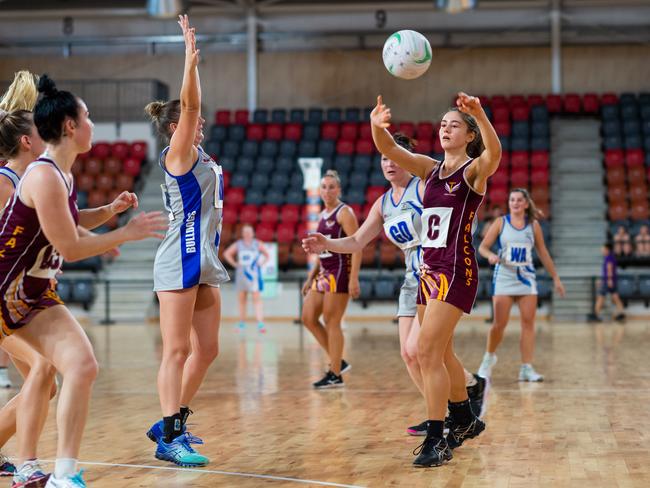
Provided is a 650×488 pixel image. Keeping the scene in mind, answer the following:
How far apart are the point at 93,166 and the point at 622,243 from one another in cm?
1273

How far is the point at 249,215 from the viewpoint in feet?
67.5

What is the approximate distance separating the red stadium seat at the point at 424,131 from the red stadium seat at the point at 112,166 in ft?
24.7

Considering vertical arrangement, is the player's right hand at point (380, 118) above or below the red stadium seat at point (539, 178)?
below

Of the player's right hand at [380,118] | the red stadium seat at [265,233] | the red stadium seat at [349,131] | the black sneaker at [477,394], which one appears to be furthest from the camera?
the red stadium seat at [349,131]

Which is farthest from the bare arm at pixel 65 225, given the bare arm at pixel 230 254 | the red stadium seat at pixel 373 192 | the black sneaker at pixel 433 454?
the red stadium seat at pixel 373 192

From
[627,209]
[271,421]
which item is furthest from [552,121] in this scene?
[271,421]

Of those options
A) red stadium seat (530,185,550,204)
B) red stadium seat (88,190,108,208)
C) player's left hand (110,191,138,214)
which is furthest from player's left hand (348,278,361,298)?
red stadium seat (88,190,108,208)

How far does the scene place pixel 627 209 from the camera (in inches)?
806

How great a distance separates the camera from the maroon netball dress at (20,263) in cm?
405

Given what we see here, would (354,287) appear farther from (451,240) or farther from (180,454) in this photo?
(180,454)

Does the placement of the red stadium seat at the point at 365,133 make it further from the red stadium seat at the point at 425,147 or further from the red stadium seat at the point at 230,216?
the red stadium seat at the point at 230,216

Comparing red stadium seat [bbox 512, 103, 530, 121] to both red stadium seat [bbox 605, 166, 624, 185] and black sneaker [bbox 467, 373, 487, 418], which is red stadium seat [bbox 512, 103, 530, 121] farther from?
black sneaker [bbox 467, 373, 487, 418]

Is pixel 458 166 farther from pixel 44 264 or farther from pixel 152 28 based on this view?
pixel 152 28

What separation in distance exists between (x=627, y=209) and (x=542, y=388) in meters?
13.2
